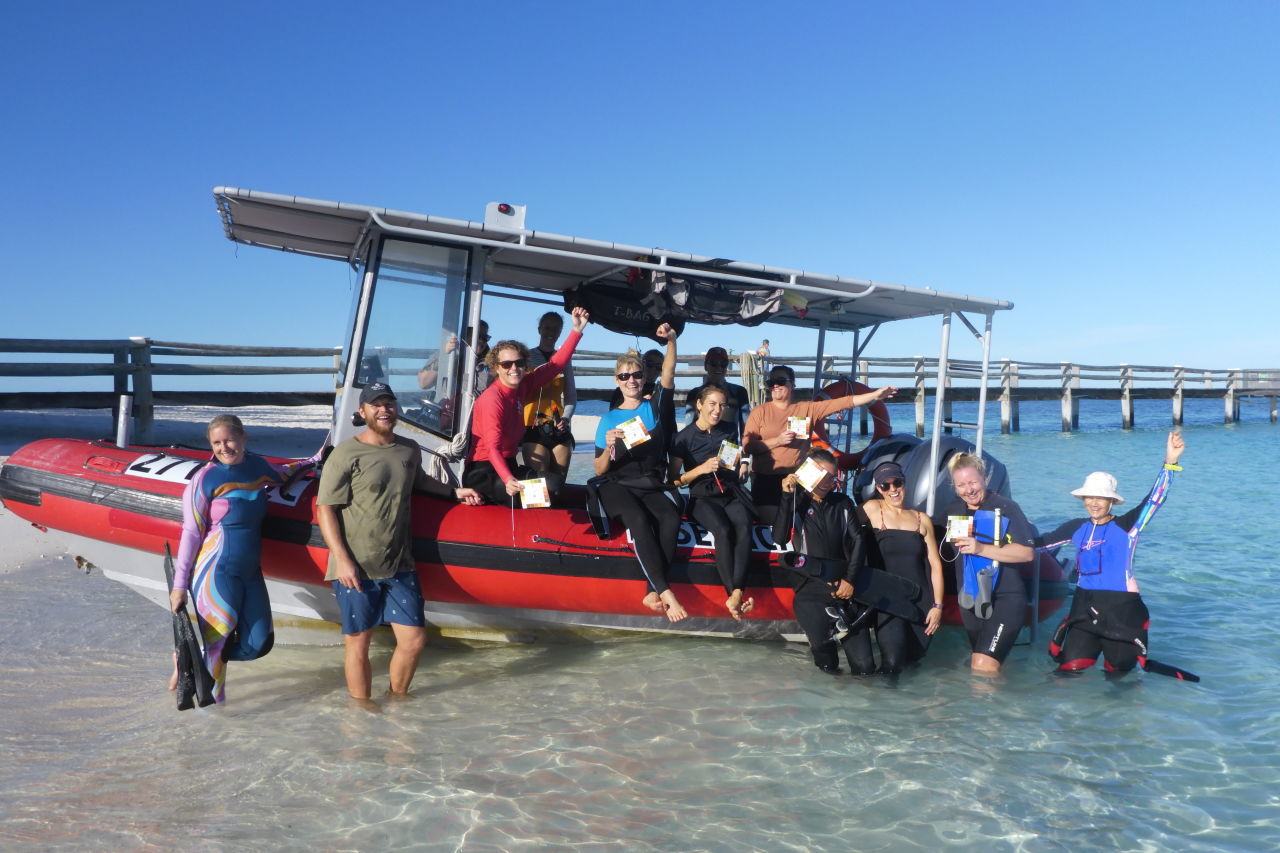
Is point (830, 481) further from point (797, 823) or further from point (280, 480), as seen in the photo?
point (280, 480)

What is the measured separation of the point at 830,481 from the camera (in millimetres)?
5105

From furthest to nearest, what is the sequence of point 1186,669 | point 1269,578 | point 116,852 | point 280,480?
point 1269,578 < point 1186,669 < point 280,480 < point 116,852

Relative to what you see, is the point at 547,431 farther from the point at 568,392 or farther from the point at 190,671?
the point at 190,671

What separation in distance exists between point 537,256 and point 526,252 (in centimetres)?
24

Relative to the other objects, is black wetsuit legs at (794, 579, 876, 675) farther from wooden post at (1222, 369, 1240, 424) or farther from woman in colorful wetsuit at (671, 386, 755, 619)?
wooden post at (1222, 369, 1240, 424)

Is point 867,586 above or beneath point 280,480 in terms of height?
beneath

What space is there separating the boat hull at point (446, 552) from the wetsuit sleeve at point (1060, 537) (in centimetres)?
67

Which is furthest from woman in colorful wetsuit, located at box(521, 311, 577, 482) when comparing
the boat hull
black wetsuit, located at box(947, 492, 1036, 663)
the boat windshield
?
black wetsuit, located at box(947, 492, 1036, 663)

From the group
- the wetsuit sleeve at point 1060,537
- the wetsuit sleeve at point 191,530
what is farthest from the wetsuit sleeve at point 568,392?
the wetsuit sleeve at point 1060,537

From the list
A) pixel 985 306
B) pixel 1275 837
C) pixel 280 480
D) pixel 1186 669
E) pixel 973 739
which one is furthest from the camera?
pixel 985 306

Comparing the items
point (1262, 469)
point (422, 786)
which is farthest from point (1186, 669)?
point (1262, 469)

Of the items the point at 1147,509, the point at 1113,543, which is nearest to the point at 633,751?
the point at 1113,543

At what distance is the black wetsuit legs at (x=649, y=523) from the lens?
16.7 feet

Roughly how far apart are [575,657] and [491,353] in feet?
6.54
